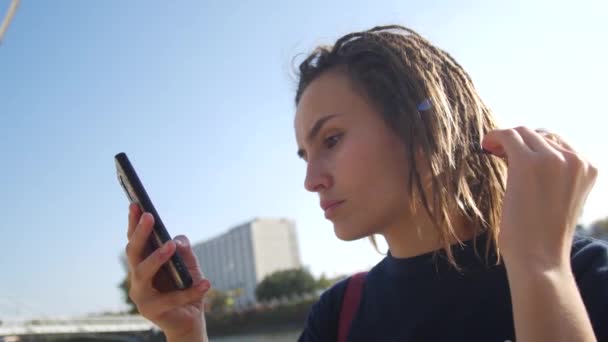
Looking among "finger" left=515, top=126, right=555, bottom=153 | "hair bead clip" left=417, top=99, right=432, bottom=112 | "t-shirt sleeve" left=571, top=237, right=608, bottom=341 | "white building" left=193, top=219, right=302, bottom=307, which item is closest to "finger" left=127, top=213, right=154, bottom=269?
"hair bead clip" left=417, top=99, right=432, bottom=112

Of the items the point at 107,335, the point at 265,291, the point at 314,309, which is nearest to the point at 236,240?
the point at 265,291

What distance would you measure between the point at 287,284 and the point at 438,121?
51.8 metres

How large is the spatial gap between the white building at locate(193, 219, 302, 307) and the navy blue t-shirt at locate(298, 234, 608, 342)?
70676 mm

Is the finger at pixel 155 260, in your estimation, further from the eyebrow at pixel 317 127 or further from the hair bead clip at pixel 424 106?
the hair bead clip at pixel 424 106

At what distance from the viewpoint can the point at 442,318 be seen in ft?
4.07

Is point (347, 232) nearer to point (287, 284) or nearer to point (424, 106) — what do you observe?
point (424, 106)

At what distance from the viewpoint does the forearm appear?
0.73m

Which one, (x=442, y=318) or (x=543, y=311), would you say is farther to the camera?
(x=442, y=318)

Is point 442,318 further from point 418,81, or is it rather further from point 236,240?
point 236,240

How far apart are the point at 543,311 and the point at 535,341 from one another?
0.16ft

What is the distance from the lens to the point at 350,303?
60.9 inches

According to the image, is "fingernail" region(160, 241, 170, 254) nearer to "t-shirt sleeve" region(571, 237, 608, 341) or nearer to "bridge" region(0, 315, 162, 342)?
"t-shirt sleeve" region(571, 237, 608, 341)

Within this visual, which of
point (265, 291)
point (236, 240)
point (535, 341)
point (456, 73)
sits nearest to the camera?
point (535, 341)

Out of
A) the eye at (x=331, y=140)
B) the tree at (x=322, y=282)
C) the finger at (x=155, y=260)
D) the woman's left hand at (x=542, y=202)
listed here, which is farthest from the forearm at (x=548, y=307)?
the tree at (x=322, y=282)
